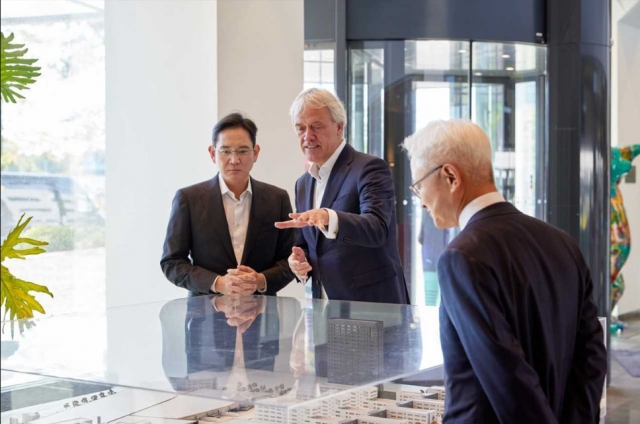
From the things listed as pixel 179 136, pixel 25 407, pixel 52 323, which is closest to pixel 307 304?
pixel 52 323

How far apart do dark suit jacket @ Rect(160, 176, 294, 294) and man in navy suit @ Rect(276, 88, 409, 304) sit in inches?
7.2

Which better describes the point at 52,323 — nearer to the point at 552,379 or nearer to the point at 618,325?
the point at 552,379

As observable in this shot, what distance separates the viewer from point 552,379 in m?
2.00

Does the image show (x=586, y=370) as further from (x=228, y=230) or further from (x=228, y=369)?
(x=228, y=230)

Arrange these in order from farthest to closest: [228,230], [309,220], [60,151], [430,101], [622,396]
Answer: [430,101] < [622,396] < [60,151] < [228,230] < [309,220]

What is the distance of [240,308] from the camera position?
3.29 m

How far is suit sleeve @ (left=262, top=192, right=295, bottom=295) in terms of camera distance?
370 cm

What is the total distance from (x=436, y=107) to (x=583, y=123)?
1.26m

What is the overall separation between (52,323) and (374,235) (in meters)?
1.21

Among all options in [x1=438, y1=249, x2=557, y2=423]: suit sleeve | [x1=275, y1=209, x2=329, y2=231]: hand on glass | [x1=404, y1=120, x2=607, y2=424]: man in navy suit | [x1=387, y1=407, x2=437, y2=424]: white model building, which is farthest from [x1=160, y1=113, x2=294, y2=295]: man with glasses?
[x1=438, y1=249, x2=557, y2=423]: suit sleeve

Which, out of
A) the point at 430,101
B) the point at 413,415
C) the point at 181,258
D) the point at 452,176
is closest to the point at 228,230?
the point at 181,258

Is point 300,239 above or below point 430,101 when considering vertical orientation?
below

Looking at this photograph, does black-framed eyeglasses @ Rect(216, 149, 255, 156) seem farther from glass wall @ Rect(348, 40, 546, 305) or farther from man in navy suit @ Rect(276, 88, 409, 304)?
glass wall @ Rect(348, 40, 546, 305)

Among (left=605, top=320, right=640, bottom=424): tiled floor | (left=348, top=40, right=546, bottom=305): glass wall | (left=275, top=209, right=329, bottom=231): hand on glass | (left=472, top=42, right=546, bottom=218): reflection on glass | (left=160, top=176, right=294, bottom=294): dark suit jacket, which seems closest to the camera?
(left=275, top=209, right=329, bottom=231): hand on glass
